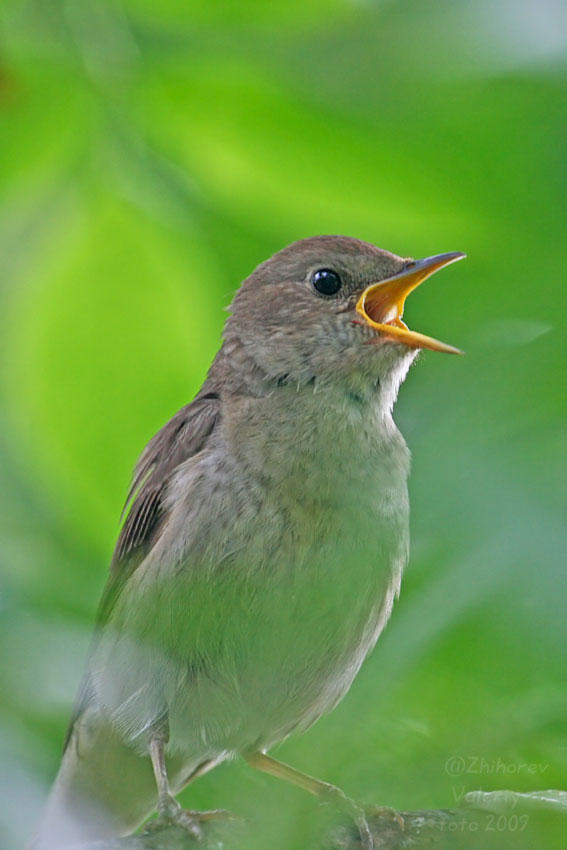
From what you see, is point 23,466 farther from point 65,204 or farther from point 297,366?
point 297,366

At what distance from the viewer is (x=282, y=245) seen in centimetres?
200

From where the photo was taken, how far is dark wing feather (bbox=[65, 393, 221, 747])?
3.52 m

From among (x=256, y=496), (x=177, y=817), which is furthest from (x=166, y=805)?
(x=256, y=496)

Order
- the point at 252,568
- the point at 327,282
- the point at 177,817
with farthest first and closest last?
1. the point at 327,282
2. the point at 177,817
3. the point at 252,568

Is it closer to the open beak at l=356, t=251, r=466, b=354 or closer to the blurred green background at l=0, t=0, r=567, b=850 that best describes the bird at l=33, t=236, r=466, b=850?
the open beak at l=356, t=251, r=466, b=354

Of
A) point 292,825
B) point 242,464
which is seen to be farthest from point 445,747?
point 242,464

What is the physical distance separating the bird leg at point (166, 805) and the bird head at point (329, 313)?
4.66ft

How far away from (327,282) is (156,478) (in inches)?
39.2

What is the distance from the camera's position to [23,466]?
2213 millimetres

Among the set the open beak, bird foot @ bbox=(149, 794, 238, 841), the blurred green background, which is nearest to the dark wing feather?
bird foot @ bbox=(149, 794, 238, 841)

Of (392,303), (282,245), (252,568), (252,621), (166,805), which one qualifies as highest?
(392,303)

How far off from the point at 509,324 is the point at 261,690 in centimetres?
241

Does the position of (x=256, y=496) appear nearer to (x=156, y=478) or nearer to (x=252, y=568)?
(x=252, y=568)

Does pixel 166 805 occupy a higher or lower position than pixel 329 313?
lower
